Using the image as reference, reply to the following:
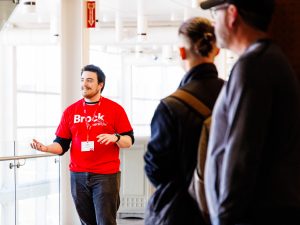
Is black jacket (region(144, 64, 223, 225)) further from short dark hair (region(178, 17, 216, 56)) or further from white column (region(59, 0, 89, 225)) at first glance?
white column (region(59, 0, 89, 225))

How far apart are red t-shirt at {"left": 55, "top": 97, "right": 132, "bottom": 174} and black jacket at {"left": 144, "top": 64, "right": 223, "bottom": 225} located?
2.08m

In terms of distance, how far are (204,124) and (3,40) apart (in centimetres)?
1145

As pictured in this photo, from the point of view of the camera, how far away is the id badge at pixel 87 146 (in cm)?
397

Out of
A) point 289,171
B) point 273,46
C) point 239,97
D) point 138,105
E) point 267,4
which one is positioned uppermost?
point 267,4

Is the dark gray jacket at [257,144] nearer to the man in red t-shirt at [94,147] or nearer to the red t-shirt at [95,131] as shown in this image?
the man in red t-shirt at [94,147]

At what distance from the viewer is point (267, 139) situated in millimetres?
1459

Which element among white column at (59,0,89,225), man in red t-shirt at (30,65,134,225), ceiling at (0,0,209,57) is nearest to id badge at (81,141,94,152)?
man in red t-shirt at (30,65,134,225)

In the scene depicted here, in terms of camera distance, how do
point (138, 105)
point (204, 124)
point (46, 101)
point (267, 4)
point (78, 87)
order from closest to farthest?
point (267, 4)
point (204, 124)
point (78, 87)
point (46, 101)
point (138, 105)

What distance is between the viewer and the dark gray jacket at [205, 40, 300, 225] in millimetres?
1420

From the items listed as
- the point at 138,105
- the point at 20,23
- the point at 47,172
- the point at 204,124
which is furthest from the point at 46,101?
the point at 204,124

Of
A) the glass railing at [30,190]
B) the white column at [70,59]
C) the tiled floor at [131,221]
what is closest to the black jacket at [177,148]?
the glass railing at [30,190]

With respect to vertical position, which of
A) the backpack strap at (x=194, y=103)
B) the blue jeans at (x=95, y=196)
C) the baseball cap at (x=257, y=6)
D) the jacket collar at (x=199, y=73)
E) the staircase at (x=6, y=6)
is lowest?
the blue jeans at (x=95, y=196)

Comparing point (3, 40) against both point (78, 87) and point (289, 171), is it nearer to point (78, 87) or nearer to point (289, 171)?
point (78, 87)

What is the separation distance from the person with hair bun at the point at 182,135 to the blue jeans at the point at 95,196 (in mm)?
1962
